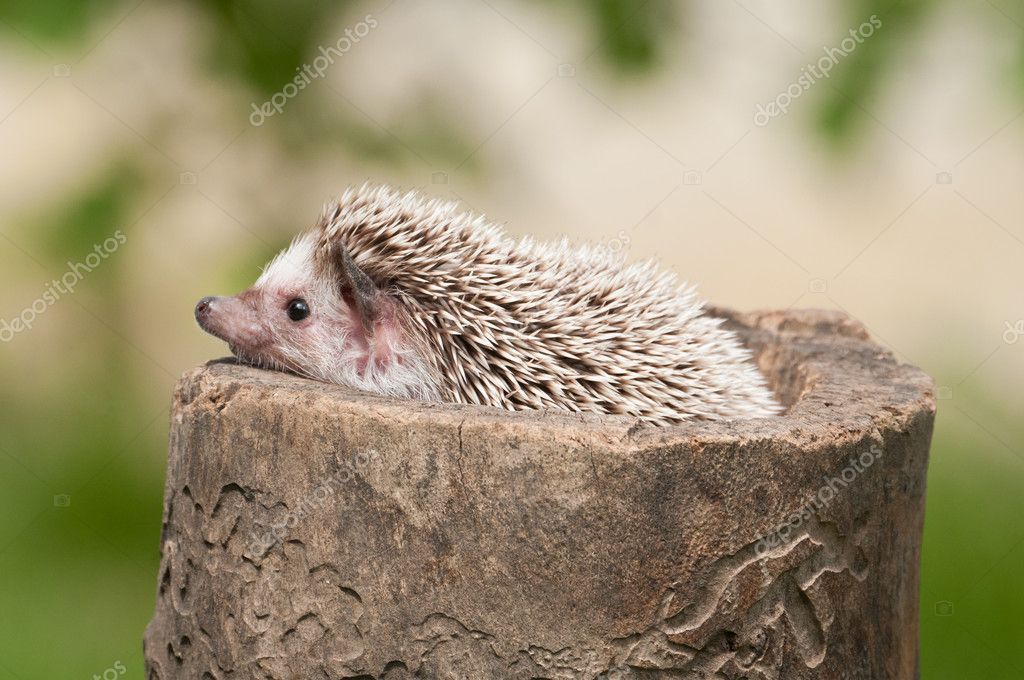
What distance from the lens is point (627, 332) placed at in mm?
2617

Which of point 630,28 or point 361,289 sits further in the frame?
point 630,28

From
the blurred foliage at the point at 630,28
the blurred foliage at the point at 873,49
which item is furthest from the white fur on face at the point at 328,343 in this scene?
the blurred foliage at the point at 873,49

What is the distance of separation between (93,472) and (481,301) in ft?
8.31

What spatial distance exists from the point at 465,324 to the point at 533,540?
69 cm

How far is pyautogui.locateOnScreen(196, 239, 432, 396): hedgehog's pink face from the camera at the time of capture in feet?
8.60

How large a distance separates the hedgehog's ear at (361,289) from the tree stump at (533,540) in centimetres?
41

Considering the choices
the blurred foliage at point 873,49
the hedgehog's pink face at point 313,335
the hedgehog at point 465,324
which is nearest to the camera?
the hedgehog at point 465,324

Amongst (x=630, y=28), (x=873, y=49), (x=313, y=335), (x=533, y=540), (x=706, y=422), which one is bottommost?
(x=533, y=540)

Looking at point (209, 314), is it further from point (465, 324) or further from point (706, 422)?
point (706, 422)

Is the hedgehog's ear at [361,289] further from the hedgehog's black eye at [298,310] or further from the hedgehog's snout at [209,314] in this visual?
the hedgehog's snout at [209,314]

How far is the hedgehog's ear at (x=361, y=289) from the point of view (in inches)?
102

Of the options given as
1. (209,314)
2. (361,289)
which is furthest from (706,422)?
(209,314)

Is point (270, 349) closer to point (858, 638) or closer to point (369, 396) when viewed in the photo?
point (369, 396)

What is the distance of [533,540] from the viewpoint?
1.98m
